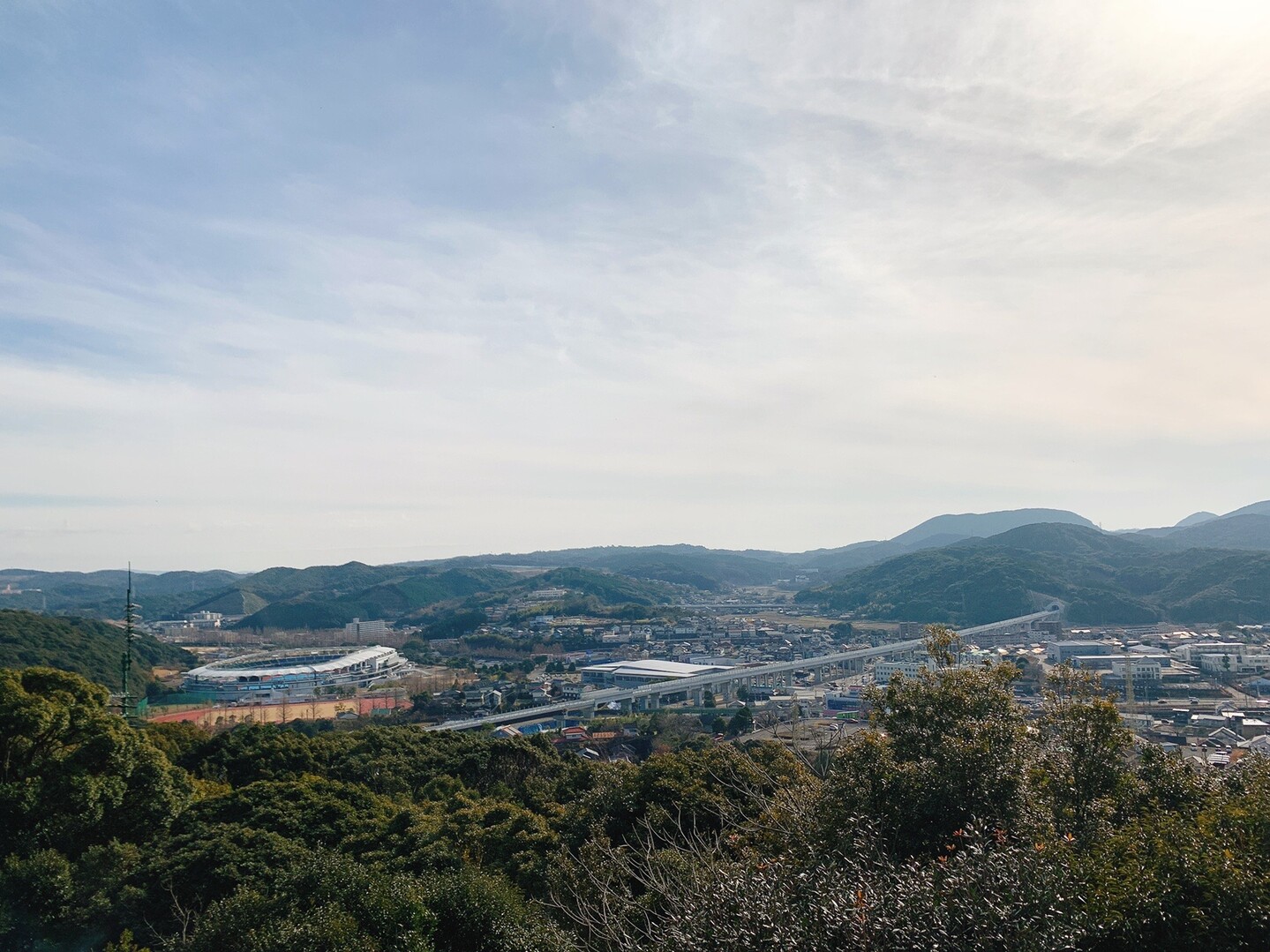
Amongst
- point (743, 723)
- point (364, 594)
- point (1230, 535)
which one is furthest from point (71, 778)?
point (1230, 535)

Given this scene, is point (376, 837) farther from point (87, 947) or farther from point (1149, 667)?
point (1149, 667)

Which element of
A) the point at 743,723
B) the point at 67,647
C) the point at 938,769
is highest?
the point at 938,769

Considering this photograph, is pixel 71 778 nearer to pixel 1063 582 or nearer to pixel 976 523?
pixel 1063 582

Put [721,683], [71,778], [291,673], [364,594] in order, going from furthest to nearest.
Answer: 1. [364,594]
2. [291,673]
3. [721,683]
4. [71,778]

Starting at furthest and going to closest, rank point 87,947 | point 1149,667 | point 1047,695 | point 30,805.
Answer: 1. point 1149,667
2. point 30,805
3. point 87,947
4. point 1047,695

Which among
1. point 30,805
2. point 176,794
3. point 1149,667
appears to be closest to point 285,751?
point 176,794
